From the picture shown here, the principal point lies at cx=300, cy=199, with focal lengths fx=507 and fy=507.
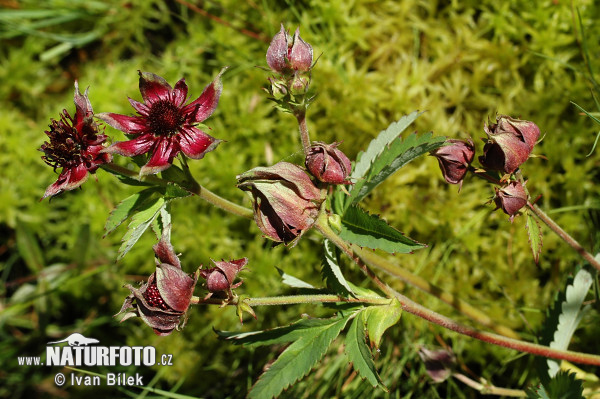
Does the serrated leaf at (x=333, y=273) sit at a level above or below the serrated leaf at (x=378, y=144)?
below

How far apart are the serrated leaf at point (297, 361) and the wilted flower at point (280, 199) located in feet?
1.04

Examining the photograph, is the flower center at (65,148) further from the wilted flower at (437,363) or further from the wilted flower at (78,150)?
the wilted flower at (437,363)

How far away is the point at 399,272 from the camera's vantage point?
5.32 feet

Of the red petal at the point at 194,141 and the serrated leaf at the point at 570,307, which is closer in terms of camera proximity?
the red petal at the point at 194,141

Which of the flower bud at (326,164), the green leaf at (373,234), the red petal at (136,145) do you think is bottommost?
the green leaf at (373,234)

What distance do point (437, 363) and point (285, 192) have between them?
1.03 metres

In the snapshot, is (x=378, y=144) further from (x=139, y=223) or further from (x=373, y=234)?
(x=139, y=223)

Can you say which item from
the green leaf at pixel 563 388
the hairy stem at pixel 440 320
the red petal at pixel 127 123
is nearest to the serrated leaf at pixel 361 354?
the hairy stem at pixel 440 320

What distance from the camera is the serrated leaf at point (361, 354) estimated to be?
1280 millimetres

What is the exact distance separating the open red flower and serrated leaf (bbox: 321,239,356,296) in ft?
1.49

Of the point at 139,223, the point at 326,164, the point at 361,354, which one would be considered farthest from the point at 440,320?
the point at 139,223

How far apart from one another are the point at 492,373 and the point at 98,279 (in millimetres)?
2049

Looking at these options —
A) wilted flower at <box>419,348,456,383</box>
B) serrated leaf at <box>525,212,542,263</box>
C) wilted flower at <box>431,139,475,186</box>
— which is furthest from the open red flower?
wilted flower at <box>419,348,456,383</box>

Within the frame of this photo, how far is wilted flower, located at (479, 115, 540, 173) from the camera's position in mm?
1271
